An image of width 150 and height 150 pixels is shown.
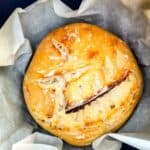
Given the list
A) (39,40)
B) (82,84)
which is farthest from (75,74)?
(39,40)

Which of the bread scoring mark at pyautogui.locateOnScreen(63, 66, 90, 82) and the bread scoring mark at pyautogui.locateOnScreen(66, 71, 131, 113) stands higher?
the bread scoring mark at pyautogui.locateOnScreen(63, 66, 90, 82)

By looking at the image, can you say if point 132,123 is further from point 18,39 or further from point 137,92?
point 18,39

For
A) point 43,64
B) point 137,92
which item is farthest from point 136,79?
point 43,64

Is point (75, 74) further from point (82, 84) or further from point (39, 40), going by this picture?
point (39, 40)

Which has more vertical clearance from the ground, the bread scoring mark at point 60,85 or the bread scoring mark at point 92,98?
the bread scoring mark at point 60,85

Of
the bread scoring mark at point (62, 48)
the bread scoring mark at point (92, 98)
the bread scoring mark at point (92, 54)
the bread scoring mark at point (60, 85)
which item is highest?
the bread scoring mark at point (62, 48)

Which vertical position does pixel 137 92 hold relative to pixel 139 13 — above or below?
below
